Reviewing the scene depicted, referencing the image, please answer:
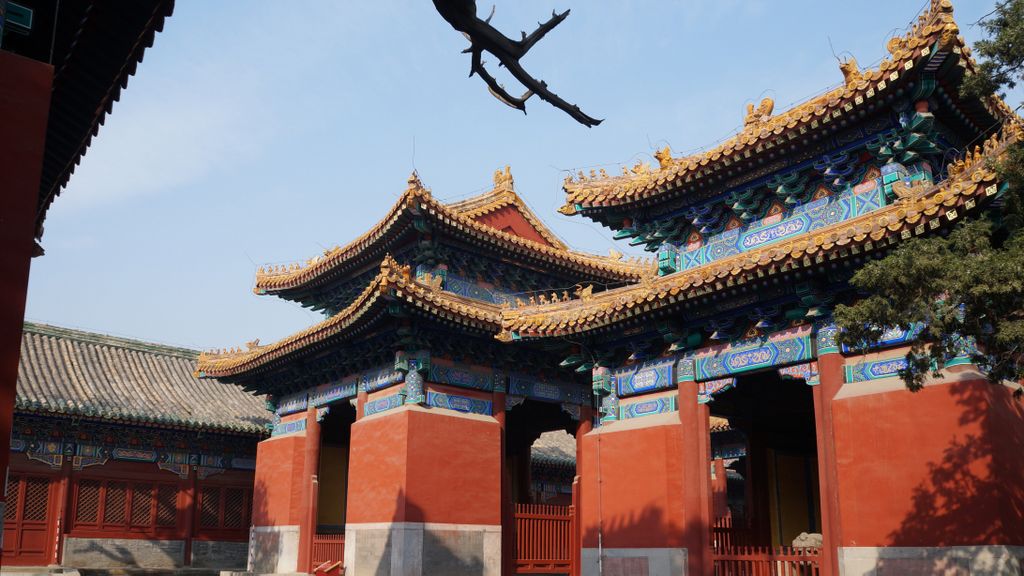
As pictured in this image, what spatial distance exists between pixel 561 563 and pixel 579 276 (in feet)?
23.6

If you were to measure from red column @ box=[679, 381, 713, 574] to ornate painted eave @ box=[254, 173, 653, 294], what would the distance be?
741 centimetres

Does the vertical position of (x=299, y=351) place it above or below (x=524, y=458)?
above

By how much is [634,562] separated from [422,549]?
427 cm

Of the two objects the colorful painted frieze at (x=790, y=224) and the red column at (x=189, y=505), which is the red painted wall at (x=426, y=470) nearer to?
the colorful painted frieze at (x=790, y=224)

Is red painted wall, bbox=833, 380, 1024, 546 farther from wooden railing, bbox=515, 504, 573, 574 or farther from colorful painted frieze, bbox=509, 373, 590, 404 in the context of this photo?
colorful painted frieze, bbox=509, 373, 590, 404

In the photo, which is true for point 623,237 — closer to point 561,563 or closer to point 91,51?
point 561,563

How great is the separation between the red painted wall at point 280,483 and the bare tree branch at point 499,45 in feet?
62.3

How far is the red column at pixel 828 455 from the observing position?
12055 millimetres

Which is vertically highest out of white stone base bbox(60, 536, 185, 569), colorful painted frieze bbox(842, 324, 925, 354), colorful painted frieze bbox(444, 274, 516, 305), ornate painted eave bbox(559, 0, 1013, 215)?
ornate painted eave bbox(559, 0, 1013, 215)

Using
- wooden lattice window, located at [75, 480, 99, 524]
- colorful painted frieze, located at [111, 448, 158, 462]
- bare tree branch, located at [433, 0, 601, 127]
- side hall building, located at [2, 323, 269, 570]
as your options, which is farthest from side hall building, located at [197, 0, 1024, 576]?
bare tree branch, located at [433, 0, 601, 127]

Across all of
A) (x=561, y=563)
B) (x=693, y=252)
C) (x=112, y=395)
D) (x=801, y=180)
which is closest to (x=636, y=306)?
(x=693, y=252)

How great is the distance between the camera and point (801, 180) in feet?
47.4

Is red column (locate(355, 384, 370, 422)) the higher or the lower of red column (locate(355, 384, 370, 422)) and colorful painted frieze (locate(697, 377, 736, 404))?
the higher

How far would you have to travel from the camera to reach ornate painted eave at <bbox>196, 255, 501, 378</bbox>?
645 inches
